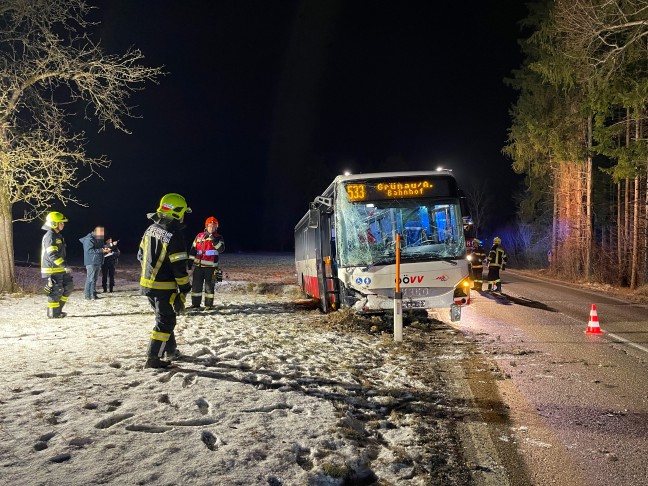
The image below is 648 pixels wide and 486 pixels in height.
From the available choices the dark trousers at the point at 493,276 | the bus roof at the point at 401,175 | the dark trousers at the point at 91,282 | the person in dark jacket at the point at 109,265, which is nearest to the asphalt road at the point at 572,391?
the bus roof at the point at 401,175

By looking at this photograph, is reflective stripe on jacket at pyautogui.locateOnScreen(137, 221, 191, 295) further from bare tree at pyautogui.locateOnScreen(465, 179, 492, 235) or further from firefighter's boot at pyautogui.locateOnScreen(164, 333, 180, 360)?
bare tree at pyautogui.locateOnScreen(465, 179, 492, 235)

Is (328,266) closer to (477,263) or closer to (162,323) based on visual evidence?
(162,323)

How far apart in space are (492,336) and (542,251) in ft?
109

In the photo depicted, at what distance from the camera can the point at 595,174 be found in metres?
28.6

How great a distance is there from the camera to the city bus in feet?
30.3

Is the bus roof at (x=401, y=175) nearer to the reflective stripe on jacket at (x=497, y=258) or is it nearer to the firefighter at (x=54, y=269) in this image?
the firefighter at (x=54, y=269)

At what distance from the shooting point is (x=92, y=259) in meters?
13.9

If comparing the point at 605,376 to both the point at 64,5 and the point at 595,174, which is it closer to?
the point at 64,5

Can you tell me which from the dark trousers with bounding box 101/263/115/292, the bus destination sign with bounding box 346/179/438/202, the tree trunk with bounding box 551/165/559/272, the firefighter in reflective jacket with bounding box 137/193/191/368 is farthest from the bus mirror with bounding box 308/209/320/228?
the tree trunk with bounding box 551/165/559/272

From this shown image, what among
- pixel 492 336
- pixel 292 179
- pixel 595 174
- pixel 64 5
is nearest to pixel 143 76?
pixel 64 5

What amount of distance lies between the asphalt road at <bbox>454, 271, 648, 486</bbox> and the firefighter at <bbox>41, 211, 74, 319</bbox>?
27.1 ft

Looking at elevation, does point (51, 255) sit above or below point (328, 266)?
above

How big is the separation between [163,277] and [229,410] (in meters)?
2.18

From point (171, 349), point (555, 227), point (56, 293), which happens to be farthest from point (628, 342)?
point (555, 227)
